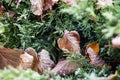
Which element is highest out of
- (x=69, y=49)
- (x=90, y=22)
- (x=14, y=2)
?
(x=14, y=2)

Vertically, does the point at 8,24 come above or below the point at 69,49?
above

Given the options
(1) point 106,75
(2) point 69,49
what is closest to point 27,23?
(2) point 69,49

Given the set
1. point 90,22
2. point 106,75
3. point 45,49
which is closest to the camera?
point 106,75

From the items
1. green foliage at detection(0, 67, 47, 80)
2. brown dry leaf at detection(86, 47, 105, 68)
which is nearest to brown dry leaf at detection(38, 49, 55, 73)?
brown dry leaf at detection(86, 47, 105, 68)

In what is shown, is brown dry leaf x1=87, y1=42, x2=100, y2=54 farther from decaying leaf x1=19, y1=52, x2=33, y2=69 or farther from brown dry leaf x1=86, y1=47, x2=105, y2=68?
decaying leaf x1=19, y1=52, x2=33, y2=69

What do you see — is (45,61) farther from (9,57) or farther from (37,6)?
(37,6)

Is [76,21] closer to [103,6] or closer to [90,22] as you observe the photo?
[90,22]
